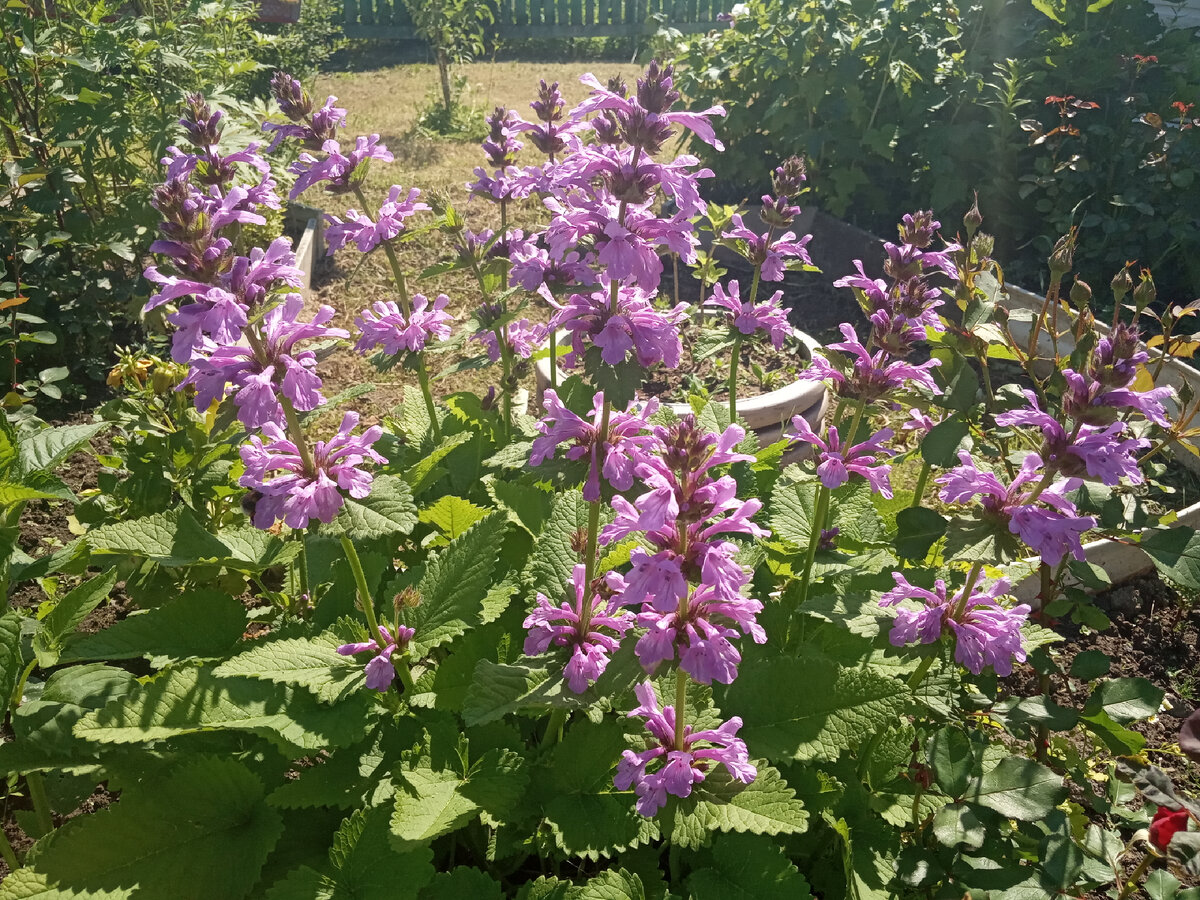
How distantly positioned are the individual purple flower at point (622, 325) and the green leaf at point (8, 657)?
136cm

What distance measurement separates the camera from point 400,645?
1962 millimetres

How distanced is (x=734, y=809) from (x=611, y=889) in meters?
0.29

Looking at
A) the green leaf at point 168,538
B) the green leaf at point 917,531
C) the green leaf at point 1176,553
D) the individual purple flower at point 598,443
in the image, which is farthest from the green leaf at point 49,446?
the green leaf at point 1176,553

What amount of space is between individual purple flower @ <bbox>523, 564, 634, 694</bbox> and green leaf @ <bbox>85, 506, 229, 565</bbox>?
1.01m

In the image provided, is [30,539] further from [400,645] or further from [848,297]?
[848,297]

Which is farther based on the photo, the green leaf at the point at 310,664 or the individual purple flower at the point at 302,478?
the green leaf at the point at 310,664

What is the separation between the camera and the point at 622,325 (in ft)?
5.36

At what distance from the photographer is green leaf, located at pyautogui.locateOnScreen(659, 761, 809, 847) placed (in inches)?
61.7

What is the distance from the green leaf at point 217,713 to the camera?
1747mm

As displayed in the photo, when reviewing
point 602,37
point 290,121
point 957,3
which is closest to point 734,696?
point 290,121

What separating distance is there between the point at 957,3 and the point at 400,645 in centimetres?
627

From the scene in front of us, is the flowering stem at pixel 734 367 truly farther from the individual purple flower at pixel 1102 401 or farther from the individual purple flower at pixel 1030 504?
the individual purple flower at pixel 1102 401

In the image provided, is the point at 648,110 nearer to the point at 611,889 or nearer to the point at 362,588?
the point at 362,588

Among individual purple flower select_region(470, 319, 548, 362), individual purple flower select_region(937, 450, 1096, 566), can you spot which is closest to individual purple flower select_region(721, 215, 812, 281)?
individual purple flower select_region(470, 319, 548, 362)
